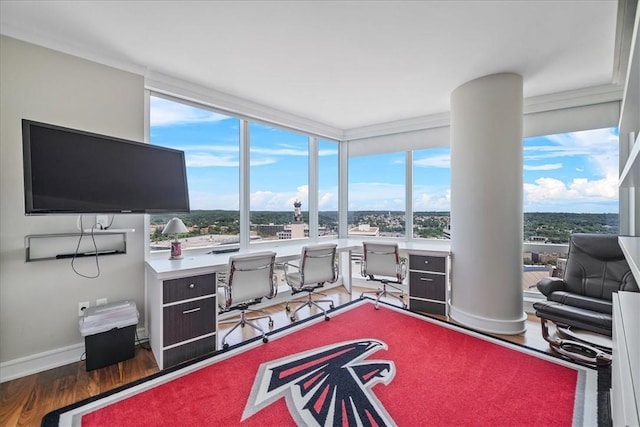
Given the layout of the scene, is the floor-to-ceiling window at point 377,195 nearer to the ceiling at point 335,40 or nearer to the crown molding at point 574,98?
the ceiling at point 335,40

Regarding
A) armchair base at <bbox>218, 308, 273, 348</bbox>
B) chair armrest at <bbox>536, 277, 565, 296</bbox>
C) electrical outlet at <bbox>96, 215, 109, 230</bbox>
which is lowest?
armchair base at <bbox>218, 308, 273, 348</bbox>

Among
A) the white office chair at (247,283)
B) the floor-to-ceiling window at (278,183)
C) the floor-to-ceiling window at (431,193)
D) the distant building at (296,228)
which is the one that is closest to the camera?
the white office chair at (247,283)

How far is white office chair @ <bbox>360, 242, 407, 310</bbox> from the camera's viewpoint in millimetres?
3564

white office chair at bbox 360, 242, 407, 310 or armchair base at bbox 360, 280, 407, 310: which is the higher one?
white office chair at bbox 360, 242, 407, 310

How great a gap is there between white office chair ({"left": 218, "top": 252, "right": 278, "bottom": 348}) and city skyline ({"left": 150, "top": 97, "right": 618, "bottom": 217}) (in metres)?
1.11

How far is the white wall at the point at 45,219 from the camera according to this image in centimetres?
217

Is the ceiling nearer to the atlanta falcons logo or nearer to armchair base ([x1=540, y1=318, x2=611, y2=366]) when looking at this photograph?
armchair base ([x1=540, y1=318, x2=611, y2=366])

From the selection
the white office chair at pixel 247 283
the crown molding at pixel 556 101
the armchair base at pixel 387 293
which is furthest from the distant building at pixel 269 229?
the crown molding at pixel 556 101

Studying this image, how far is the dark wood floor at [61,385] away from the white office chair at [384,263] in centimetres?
134

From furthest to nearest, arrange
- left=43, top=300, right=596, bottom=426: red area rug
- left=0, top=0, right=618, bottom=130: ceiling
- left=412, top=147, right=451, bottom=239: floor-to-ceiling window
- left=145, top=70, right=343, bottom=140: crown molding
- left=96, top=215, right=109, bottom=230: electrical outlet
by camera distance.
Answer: left=412, top=147, right=451, bottom=239: floor-to-ceiling window → left=145, top=70, right=343, bottom=140: crown molding → left=96, top=215, right=109, bottom=230: electrical outlet → left=0, top=0, right=618, bottom=130: ceiling → left=43, top=300, right=596, bottom=426: red area rug

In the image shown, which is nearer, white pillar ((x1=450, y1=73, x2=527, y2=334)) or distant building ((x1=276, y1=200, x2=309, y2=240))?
white pillar ((x1=450, y1=73, x2=527, y2=334))

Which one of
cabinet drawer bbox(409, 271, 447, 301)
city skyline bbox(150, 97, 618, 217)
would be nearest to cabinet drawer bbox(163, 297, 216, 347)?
city skyline bbox(150, 97, 618, 217)

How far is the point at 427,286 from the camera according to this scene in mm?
3537

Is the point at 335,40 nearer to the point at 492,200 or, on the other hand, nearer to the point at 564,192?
the point at 492,200
